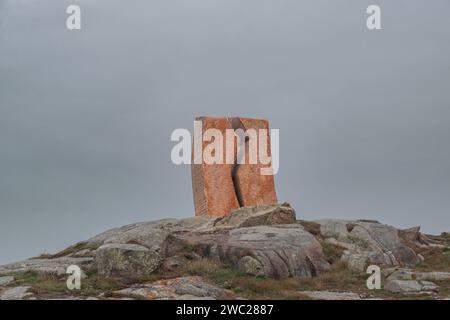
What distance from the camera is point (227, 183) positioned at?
32531 millimetres

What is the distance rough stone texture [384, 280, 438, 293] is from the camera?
17.8 metres

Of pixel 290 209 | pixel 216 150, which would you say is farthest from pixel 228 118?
pixel 290 209

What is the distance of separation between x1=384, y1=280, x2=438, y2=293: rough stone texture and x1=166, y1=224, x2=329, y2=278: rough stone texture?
2.83 metres

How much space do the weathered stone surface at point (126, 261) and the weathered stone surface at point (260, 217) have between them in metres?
6.27

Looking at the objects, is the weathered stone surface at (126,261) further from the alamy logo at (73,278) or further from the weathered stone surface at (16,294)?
the weathered stone surface at (16,294)

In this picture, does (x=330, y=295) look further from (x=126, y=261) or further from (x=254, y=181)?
(x=254, y=181)

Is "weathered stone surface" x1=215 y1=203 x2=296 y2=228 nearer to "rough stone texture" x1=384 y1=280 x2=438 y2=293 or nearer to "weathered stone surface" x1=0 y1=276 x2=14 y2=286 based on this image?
"rough stone texture" x1=384 y1=280 x2=438 y2=293

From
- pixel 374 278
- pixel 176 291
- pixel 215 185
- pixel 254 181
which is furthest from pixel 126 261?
pixel 254 181

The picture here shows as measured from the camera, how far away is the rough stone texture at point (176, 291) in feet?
51.9

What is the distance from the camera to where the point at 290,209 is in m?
26.0

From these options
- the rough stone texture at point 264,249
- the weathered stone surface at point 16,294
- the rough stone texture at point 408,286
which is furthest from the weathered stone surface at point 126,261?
the rough stone texture at point 408,286

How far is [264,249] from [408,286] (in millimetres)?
4760

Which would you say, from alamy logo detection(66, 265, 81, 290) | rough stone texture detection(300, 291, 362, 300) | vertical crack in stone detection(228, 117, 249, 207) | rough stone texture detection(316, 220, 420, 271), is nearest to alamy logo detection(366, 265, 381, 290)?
rough stone texture detection(316, 220, 420, 271)
